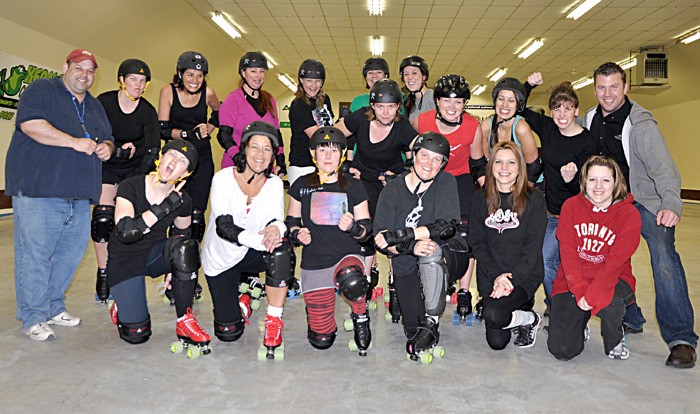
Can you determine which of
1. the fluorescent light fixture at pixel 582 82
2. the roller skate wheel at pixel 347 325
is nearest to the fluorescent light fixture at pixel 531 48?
the fluorescent light fixture at pixel 582 82

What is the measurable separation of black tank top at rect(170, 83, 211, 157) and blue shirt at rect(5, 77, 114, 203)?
31.1 inches

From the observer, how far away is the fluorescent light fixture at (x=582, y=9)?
9.81 meters

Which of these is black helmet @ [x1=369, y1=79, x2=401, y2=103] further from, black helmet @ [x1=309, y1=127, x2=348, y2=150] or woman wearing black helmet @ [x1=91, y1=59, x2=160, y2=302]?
woman wearing black helmet @ [x1=91, y1=59, x2=160, y2=302]

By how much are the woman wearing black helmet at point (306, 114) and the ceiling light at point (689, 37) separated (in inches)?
464

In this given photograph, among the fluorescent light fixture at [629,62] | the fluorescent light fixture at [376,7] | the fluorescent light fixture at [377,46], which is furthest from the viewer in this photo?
the fluorescent light fixture at [629,62]

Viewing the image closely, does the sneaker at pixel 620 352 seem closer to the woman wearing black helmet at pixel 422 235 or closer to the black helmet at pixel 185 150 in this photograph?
the woman wearing black helmet at pixel 422 235

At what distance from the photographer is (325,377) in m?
2.46

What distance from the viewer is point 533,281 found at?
2.97 m

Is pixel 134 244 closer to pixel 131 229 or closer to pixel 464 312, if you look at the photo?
pixel 131 229

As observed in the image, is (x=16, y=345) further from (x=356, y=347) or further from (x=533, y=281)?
(x=533, y=281)

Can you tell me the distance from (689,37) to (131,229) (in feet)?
45.7

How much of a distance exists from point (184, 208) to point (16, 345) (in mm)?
1204

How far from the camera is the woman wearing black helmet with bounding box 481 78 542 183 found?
325 centimetres

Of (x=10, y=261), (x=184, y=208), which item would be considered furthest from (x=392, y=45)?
(x=184, y=208)
